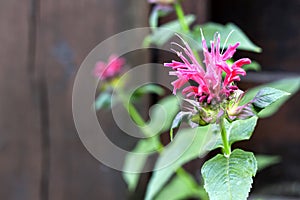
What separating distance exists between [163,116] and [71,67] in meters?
0.20

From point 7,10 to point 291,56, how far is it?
0.44m

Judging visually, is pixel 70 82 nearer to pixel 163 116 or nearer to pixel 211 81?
pixel 163 116

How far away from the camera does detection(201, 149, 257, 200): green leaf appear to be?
1.11 ft

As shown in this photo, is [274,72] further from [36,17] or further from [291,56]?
[36,17]

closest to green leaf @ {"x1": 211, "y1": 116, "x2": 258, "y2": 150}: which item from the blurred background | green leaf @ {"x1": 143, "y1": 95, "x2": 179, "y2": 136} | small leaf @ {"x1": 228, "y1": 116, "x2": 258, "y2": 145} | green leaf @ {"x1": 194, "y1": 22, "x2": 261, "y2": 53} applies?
small leaf @ {"x1": 228, "y1": 116, "x2": 258, "y2": 145}

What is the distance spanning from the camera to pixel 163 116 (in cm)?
74

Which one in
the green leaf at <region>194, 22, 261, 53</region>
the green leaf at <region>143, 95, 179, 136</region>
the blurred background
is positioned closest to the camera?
the green leaf at <region>194, 22, 261, 53</region>

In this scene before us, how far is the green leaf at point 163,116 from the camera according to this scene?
0.72 metres

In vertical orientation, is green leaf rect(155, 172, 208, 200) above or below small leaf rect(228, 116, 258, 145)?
below

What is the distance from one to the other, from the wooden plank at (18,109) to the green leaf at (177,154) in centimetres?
27

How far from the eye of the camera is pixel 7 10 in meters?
0.83

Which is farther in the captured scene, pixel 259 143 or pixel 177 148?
pixel 259 143

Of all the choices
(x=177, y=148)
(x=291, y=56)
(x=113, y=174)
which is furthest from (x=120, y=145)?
(x=291, y=56)

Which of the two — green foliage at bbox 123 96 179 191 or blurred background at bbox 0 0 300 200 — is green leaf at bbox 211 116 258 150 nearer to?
green foliage at bbox 123 96 179 191
